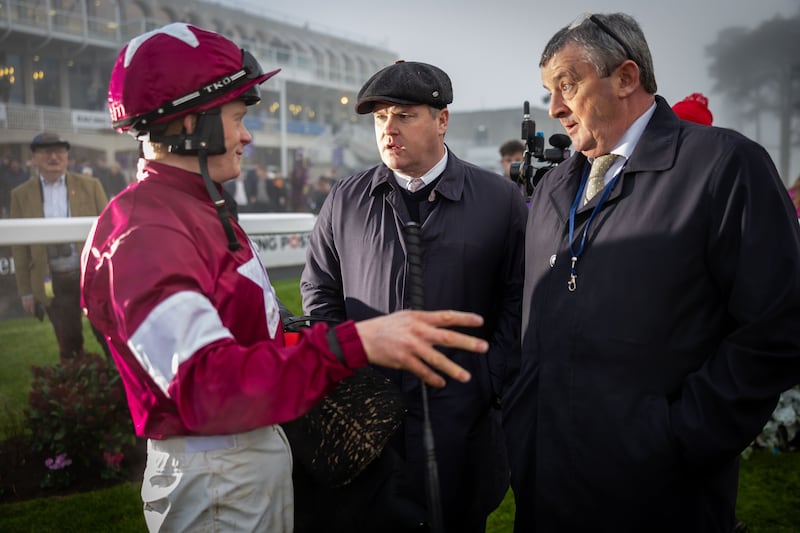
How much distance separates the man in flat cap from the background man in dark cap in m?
3.25

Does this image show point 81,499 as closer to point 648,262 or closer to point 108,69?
point 648,262

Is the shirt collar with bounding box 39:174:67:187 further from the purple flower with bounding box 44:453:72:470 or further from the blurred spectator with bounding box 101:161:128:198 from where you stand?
the blurred spectator with bounding box 101:161:128:198

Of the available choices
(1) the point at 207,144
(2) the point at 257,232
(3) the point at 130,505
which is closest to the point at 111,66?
(2) the point at 257,232

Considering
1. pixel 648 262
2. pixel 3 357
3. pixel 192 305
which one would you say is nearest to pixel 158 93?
pixel 192 305

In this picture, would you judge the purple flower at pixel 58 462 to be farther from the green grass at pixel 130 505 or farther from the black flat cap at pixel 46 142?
the black flat cap at pixel 46 142

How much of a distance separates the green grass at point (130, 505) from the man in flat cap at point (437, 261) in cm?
151

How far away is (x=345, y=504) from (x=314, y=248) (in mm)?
1412

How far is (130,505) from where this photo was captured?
4301 mm

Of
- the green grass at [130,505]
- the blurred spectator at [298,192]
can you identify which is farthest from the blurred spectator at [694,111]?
the blurred spectator at [298,192]

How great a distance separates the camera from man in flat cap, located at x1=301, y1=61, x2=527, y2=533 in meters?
2.83

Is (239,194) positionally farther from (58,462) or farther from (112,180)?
(58,462)

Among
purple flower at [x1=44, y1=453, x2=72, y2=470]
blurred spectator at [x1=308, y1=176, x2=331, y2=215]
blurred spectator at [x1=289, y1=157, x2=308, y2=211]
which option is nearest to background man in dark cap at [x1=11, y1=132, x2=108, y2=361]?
purple flower at [x1=44, y1=453, x2=72, y2=470]

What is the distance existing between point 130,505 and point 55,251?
2.28 m

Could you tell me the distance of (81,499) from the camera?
14.3 ft
